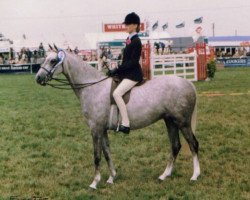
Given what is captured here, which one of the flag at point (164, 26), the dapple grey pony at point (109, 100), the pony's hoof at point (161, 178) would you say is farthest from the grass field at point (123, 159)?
the flag at point (164, 26)

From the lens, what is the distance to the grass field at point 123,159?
6966 mm

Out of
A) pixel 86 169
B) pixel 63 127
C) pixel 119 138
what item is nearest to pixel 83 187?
pixel 86 169

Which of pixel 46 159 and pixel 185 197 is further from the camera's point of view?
pixel 46 159

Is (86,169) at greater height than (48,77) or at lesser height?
lesser

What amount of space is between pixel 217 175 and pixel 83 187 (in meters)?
2.19

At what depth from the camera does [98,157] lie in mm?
7320

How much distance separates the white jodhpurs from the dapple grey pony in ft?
0.44

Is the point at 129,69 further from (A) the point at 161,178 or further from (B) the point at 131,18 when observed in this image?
(A) the point at 161,178

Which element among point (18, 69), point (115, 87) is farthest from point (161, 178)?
point (18, 69)

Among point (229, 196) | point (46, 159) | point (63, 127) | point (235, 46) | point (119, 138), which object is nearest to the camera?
point (229, 196)

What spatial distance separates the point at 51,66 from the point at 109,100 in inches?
41.3

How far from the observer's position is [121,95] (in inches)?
286

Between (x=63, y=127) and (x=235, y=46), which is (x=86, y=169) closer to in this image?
(x=63, y=127)

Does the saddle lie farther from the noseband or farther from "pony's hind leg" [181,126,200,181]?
"pony's hind leg" [181,126,200,181]
